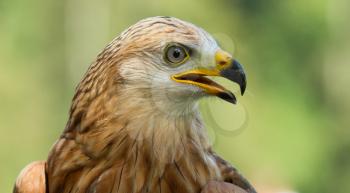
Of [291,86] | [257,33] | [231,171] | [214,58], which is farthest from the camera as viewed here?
[257,33]

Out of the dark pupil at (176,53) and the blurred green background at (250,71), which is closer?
the dark pupil at (176,53)

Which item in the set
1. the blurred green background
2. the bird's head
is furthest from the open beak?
the blurred green background

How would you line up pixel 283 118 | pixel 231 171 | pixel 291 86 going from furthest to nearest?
pixel 291 86, pixel 283 118, pixel 231 171

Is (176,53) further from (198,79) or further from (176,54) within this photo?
(198,79)

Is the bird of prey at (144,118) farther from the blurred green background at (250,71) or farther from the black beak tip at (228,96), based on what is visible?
the blurred green background at (250,71)

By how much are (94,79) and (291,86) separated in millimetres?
14199

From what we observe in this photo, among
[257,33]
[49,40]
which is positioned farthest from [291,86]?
[49,40]

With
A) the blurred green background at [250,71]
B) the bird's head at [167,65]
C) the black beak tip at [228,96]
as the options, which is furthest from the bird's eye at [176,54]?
the blurred green background at [250,71]

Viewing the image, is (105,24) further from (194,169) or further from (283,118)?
(194,169)

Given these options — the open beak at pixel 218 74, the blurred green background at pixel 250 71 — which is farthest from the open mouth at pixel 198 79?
the blurred green background at pixel 250 71

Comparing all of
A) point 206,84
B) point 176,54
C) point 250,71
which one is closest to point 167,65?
point 176,54

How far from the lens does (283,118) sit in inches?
635

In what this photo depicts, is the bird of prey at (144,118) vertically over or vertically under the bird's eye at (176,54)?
under

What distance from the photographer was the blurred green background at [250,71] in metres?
15.7
